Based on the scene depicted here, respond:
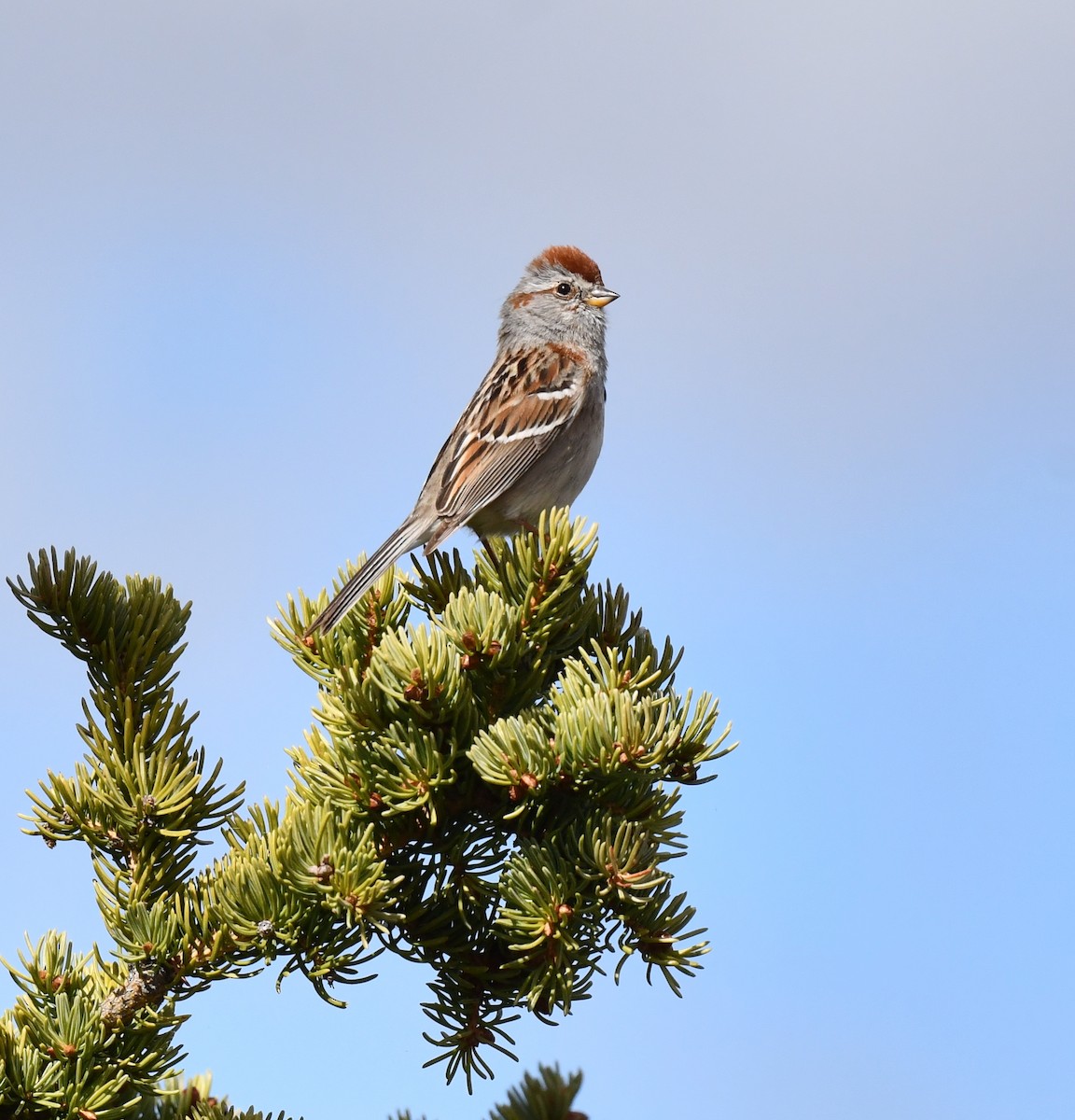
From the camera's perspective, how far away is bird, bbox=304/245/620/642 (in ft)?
12.5

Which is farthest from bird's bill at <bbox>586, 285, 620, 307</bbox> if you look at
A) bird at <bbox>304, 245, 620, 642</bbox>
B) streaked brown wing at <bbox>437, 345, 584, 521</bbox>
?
streaked brown wing at <bbox>437, 345, 584, 521</bbox>

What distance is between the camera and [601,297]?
16.5 feet

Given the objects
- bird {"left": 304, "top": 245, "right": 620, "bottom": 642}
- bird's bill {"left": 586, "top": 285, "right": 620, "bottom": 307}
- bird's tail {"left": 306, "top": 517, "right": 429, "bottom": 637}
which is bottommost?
bird's tail {"left": 306, "top": 517, "right": 429, "bottom": 637}

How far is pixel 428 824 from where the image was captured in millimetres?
1798

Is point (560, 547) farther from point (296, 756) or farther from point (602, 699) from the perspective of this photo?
point (296, 756)

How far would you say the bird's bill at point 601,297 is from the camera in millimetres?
5020

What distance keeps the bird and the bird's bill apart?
135mm

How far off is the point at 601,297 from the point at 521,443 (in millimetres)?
1266

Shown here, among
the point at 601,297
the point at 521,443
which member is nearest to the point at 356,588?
the point at 521,443

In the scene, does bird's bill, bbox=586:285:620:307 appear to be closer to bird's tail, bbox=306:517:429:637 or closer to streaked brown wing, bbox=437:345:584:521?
streaked brown wing, bbox=437:345:584:521

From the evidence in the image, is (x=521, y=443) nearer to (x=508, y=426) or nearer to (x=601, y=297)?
(x=508, y=426)

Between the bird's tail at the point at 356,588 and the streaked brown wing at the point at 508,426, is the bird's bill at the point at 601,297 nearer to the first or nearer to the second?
the streaked brown wing at the point at 508,426

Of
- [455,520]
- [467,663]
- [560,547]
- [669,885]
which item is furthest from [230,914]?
[455,520]

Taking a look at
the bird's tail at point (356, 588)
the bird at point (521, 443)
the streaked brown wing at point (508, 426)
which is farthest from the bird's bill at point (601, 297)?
the bird's tail at point (356, 588)
